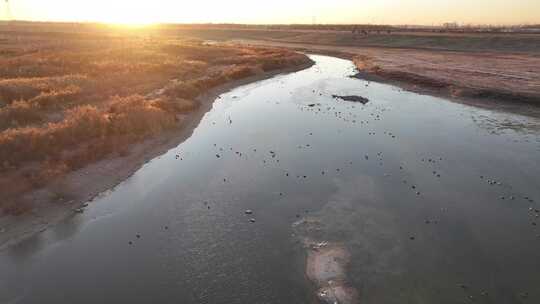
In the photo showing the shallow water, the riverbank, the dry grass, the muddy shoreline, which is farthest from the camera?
the riverbank

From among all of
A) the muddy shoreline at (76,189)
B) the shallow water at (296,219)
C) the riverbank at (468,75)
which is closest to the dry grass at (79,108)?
the muddy shoreline at (76,189)

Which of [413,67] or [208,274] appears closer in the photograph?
[208,274]

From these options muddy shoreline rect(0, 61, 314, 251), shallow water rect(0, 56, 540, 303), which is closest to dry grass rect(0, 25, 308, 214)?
muddy shoreline rect(0, 61, 314, 251)

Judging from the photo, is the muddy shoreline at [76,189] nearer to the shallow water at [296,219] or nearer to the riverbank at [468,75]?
the shallow water at [296,219]

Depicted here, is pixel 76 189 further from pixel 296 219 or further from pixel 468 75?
pixel 468 75

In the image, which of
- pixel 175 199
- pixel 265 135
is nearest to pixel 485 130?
pixel 265 135

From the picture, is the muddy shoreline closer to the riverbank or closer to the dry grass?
the dry grass

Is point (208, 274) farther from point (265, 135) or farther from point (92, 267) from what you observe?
point (265, 135)
